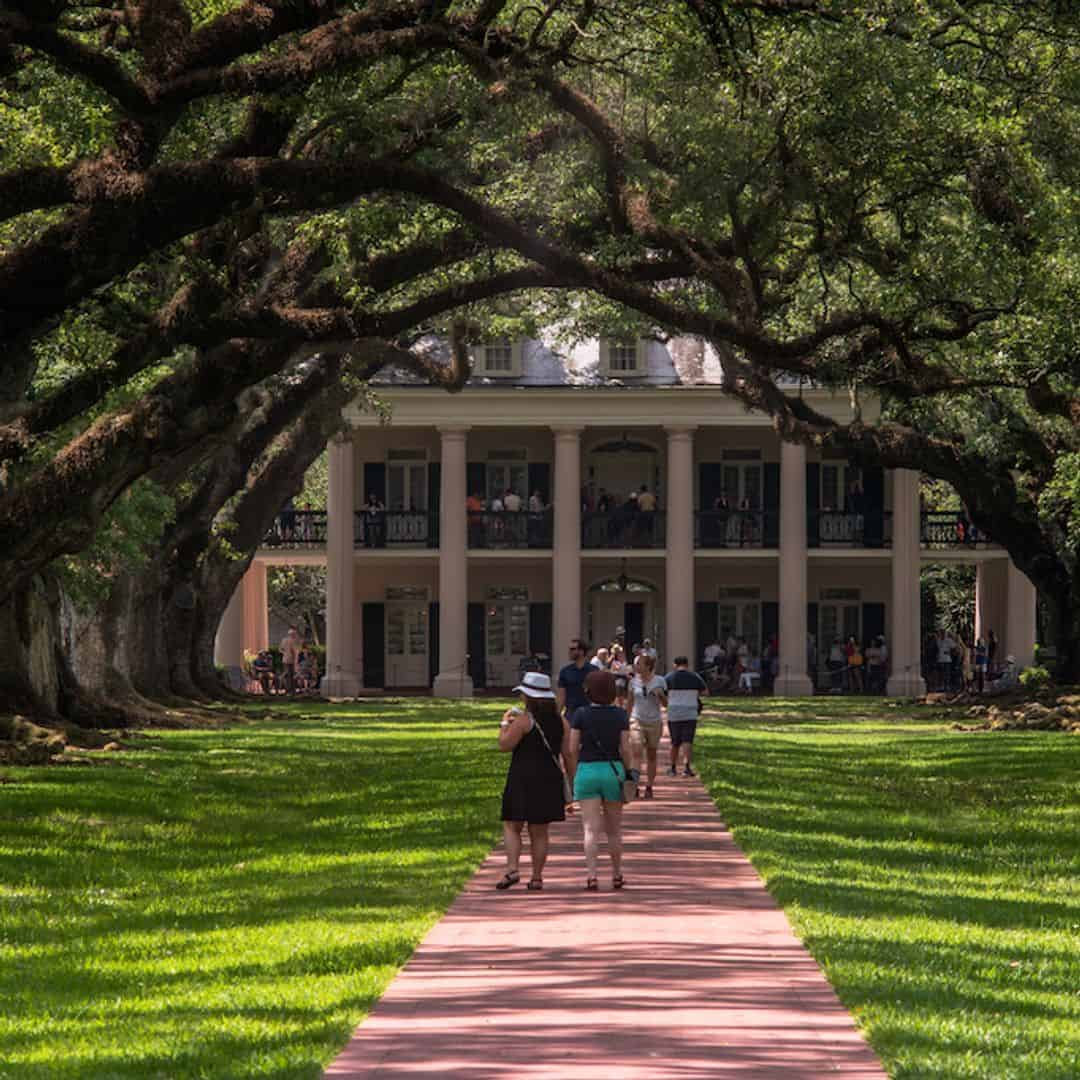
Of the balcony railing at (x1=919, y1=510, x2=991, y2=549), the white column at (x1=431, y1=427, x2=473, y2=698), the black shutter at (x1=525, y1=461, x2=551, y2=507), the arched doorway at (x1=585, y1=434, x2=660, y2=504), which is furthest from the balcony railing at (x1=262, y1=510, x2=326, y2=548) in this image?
the balcony railing at (x1=919, y1=510, x2=991, y2=549)

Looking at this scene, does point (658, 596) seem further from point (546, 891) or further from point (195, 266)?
point (546, 891)

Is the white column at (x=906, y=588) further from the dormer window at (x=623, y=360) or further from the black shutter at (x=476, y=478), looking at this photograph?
the black shutter at (x=476, y=478)

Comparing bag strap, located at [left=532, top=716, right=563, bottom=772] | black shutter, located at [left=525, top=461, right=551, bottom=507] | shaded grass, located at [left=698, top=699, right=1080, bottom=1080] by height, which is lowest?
shaded grass, located at [left=698, top=699, right=1080, bottom=1080]

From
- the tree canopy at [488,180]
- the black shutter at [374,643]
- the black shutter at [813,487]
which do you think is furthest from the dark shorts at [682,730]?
the black shutter at [374,643]

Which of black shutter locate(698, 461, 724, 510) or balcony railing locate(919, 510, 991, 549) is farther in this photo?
black shutter locate(698, 461, 724, 510)

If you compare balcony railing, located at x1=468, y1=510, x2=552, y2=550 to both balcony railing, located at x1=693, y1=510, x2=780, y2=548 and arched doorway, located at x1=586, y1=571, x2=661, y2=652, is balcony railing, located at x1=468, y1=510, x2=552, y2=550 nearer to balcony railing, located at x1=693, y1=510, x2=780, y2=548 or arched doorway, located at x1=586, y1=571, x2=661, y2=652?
arched doorway, located at x1=586, y1=571, x2=661, y2=652

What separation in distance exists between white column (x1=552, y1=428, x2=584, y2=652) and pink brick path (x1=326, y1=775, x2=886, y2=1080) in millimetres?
42007

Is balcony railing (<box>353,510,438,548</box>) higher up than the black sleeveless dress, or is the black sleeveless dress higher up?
balcony railing (<box>353,510,438,548</box>)

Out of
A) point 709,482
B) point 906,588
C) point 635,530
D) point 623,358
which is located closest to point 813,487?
point 709,482

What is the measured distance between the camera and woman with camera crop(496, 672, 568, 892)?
15031 millimetres


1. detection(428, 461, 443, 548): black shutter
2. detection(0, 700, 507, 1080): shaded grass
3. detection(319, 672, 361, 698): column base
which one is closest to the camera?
detection(0, 700, 507, 1080): shaded grass

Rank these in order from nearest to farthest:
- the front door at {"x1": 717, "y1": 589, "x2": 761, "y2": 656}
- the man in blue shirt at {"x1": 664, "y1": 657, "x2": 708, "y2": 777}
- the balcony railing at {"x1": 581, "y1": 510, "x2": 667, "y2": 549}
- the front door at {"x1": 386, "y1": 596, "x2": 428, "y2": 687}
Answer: the man in blue shirt at {"x1": 664, "y1": 657, "x2": 708, "y2": 777}, the balcony railing at {"x1": 581, "y1": 510, "x2": 667, "y2": 549}, the front door at {"x1": 386, "y1": 596, "x2": 428, "y2": 687}, the front door at {"x1": 717, "y1": 589, "x2": 761, "y2": 656}

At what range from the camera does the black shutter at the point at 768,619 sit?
6134cm

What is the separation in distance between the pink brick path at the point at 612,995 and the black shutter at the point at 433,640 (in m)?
45.9
